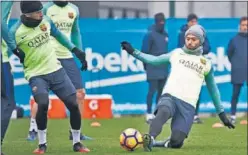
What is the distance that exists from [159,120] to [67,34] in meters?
2.44

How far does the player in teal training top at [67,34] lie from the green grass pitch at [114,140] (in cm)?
70

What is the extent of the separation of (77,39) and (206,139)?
2458 millimetres

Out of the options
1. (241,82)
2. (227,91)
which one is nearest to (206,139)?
(241,82)

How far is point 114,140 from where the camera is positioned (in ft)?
40.0

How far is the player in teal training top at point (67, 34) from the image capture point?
11820 millimetres

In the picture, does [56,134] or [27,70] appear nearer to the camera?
[27,70]

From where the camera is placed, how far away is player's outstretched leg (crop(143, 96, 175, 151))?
9977mm

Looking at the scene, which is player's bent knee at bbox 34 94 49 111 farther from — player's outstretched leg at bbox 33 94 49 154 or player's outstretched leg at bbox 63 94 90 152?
player's outstretched leg at bbox 63 94 90 152

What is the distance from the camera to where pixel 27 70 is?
10102 millimetres

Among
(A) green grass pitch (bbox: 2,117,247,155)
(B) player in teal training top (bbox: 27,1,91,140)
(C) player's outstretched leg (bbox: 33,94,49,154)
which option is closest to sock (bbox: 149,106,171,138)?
(A) green grass pitch (bbox: 2,117,247,155)

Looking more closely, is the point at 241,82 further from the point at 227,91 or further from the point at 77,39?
the point at 77,39

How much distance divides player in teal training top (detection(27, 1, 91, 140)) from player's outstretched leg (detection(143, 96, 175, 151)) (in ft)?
5.85

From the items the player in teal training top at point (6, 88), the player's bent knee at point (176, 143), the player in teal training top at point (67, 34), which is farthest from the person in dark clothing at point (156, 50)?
the player in teal training top at point (6, 88)

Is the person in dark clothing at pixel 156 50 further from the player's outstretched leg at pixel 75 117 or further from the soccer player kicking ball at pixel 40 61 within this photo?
the soccer player kicking ball at pixel 40 61
